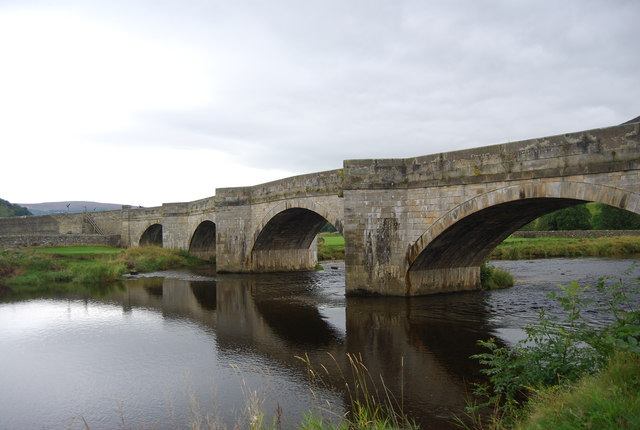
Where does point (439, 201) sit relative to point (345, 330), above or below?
above

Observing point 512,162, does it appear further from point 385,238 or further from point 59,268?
point 59,268

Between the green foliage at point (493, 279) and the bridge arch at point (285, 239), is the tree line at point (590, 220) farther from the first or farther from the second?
the green foliage at point (493, 279)

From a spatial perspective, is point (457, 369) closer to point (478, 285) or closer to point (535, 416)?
point (535, 416)

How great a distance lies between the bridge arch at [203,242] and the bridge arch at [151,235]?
24.2ft

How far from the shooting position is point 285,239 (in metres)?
26.2

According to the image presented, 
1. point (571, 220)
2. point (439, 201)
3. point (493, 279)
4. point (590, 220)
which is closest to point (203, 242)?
point (493, 279)

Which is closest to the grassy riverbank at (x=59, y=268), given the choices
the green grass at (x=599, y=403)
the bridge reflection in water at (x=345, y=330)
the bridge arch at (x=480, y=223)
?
the bridge reflection in water at (x=345, y=330)

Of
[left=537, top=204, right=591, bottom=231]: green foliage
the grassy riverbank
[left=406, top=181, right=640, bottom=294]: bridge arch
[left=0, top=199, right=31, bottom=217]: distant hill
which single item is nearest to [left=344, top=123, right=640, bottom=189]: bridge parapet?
[left=406, top=181, right=640, bottom=294]: bridge arch

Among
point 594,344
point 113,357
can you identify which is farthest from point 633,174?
point 113,357

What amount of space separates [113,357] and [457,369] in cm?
667

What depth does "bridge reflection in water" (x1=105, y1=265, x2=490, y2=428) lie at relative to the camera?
795 centimetres

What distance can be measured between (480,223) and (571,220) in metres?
44.2

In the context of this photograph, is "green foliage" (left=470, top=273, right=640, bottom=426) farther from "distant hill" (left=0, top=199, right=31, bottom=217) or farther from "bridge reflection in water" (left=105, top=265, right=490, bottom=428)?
"distant hill" (left=0, top=199, right=31, bottom=217)

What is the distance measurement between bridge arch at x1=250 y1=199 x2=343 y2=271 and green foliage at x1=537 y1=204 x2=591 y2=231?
36.6 meters
